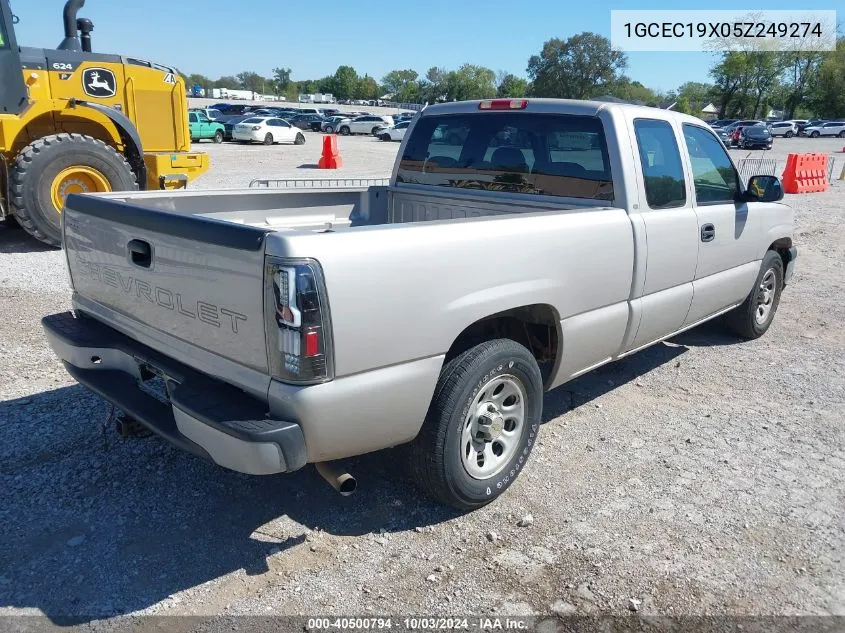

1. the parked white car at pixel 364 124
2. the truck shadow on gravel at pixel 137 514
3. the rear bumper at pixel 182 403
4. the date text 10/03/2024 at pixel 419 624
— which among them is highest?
the parked white car at pixel 364 124

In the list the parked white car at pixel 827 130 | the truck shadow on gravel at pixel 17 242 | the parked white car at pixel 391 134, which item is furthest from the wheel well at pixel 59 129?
the parked white car at pixel 827 130

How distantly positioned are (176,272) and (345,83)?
155 meters

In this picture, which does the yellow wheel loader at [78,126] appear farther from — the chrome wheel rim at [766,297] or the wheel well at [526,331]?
the chrome wheel rim at [766,297]

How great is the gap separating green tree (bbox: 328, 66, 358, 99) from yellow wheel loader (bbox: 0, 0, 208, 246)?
144493mm

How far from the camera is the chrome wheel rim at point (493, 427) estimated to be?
135 inches

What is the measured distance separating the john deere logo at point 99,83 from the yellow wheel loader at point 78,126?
1 centimetres

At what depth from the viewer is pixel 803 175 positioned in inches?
748

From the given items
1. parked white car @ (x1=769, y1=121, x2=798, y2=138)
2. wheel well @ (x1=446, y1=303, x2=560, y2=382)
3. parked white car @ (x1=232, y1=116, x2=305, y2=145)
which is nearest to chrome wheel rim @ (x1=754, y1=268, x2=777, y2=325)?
wheel well @ (x1=446, y1=303, x2=560, y2=382)

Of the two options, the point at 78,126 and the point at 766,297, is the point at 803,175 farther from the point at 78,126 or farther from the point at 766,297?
the point at 78,126

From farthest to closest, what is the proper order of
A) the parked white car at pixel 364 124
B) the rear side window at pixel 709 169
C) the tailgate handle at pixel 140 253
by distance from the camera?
the parked white car at pixel 364 124
the rear side window at pixel 709 169
the tailgate handle at pixel 140 253

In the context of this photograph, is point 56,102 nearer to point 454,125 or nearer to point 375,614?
point 454,125

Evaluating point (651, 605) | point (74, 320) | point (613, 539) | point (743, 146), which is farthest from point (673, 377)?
point (743, 146)

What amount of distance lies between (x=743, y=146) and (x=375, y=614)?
46805 mm

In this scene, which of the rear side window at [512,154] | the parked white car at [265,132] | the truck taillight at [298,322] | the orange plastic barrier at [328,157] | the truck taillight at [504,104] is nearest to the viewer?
the truck taillight at [298,322]
